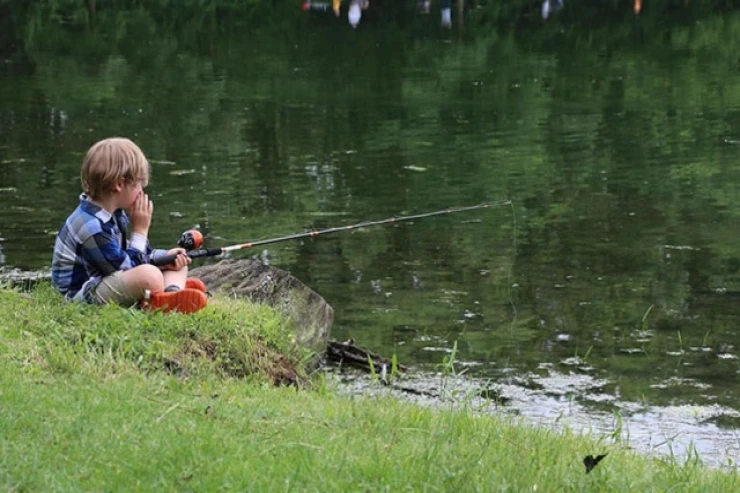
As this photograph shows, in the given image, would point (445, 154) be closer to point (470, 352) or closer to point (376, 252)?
point (376, 252)

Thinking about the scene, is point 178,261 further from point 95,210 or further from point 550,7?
point 550,7

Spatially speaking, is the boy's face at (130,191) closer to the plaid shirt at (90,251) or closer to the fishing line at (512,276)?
the plaid shirt at (90,251)

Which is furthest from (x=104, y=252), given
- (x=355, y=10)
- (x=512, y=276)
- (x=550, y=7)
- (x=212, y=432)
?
(x=550, y=7)

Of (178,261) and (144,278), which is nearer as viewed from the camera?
(144,278)

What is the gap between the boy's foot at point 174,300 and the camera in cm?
688

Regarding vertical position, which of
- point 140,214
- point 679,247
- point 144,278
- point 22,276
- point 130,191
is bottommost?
point 679,247

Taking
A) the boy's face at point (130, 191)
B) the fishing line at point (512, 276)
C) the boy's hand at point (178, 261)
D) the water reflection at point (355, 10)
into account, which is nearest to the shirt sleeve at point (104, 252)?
the boy's face at point (130, 191)

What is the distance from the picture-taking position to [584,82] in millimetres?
25125

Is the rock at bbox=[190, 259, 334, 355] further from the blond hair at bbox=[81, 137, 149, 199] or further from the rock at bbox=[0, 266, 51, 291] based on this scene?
the rock at bbox=[0, 266, 51, 291]

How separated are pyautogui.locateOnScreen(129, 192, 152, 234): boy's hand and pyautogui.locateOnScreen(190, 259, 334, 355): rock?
0.85 m

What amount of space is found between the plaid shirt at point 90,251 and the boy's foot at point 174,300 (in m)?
0.23

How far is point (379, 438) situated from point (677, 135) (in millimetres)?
14496

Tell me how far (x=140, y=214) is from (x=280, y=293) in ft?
4.00

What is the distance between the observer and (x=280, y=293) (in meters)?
8.08
